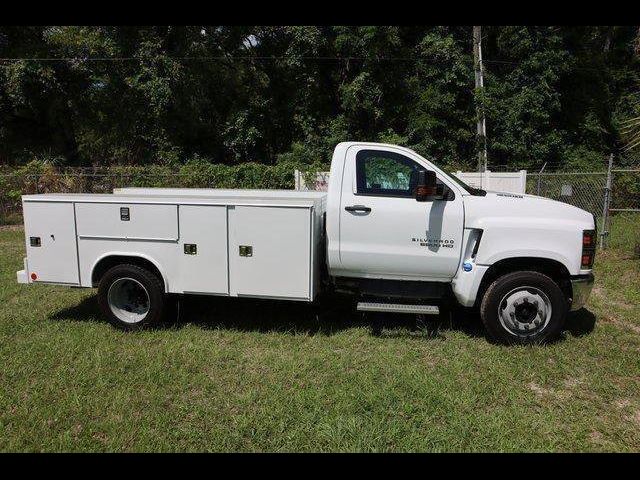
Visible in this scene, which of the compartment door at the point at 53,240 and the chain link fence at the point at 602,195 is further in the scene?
the chain link fence at the point at 602,195

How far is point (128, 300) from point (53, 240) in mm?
1097

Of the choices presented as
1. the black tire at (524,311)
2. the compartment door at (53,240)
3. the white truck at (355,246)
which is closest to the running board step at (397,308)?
the white truck at (355,246)

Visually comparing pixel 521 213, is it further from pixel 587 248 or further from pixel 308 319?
pixel 308 319

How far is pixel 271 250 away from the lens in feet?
17.7

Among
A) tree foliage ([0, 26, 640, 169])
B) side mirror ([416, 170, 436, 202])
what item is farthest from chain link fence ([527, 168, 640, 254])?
side mirror ([416, 170, 436, 202])

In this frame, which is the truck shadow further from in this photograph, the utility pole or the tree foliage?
the utility pole

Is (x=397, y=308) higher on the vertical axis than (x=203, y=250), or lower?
lower

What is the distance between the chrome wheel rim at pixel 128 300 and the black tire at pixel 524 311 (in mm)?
3863

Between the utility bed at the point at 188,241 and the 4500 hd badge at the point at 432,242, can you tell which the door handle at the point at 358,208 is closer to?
the utility bed at the point at 188,241

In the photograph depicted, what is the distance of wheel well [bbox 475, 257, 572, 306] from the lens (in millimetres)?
5348

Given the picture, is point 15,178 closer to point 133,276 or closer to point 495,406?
point 133,276

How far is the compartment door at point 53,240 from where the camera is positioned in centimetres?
570

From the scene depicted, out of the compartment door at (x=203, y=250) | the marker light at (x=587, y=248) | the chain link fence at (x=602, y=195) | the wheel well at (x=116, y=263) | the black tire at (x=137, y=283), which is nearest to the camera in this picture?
the marker light at (x=587, y=248)

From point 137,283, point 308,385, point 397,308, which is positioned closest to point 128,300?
point 137,283
